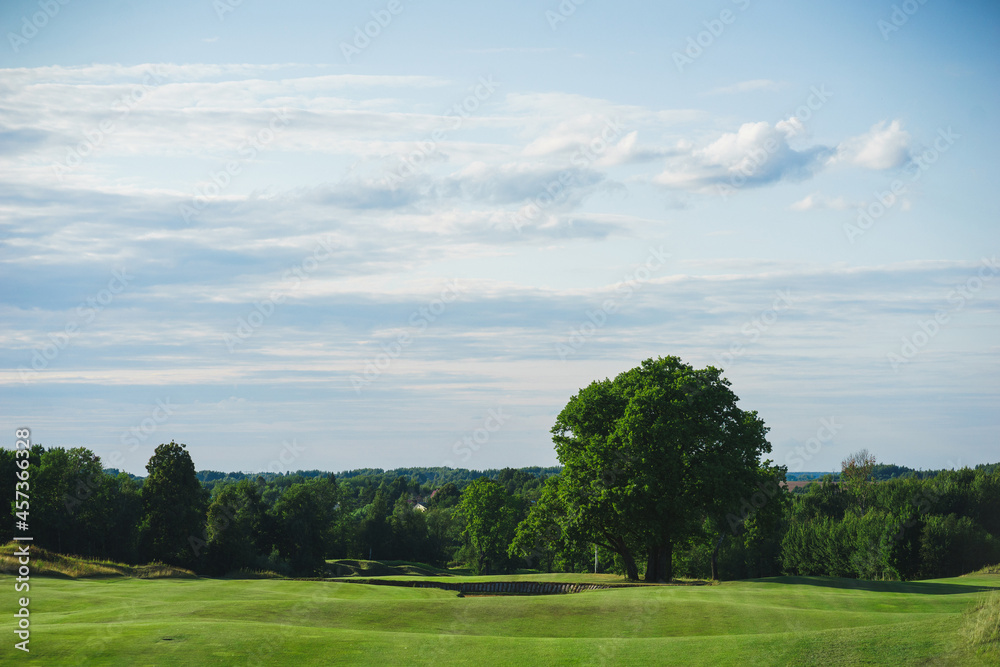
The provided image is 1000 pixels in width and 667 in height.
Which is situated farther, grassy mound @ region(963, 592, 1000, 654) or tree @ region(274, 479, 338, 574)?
tree @ region(274, 479, 338, 574)

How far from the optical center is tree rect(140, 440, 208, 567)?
59719mm

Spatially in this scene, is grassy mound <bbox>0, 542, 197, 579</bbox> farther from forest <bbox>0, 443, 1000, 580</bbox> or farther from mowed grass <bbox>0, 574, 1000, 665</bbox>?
forest <bbox>0, 443, 1000, 580</bbox>

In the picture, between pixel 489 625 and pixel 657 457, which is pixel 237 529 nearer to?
pixel 657 457

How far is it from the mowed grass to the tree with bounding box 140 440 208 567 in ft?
70.0

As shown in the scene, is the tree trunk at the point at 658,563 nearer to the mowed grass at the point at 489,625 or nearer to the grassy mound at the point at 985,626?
the mowed grass at the point at 489,625

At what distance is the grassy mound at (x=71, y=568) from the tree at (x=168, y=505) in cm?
1043

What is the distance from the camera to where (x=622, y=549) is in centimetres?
4828

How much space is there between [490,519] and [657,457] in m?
57.3

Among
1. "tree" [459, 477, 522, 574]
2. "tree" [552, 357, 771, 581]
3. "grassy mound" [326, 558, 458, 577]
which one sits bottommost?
"grassy mound" [326, 558, 458, 577]

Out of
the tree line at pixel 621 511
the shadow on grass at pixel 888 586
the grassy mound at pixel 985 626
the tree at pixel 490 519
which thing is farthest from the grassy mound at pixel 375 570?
the grassy mound at pixel 985 626

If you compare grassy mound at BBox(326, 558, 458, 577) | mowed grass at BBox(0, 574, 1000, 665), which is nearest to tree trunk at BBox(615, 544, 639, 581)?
mowed grass at BBox(0, 574, 1000, 665)

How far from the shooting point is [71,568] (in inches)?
1715

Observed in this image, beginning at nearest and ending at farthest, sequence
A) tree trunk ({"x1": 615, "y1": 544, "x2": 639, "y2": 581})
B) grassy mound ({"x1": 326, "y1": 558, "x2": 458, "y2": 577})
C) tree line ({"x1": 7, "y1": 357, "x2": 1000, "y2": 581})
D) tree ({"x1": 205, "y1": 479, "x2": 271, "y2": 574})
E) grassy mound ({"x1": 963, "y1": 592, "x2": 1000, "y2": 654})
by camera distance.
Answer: grassy mound ({"x1": 963, "y1": 592, "x2": 1000, "y2": 654}) → tree line ({"x1": 7, "y1": 357, "x2": 1000, "y2": 581}) → tree trunk ({"x1": 615, "y1": 544, "x2": 639, "y2": 581}) → tree ({"x1": 205, "y1": 479, "x2": 271, "y2": 574}) → grassy mound ({"x1": 326, "y1": 558, "x2": 458, "y2": 577})

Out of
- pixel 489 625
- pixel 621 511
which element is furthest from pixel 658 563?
pixel 489 625
